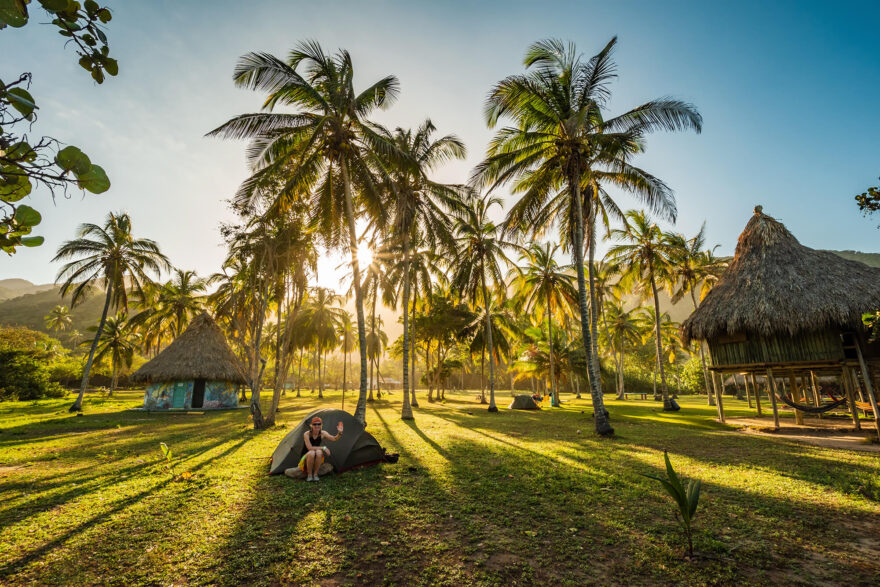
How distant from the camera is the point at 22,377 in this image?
2492 cm

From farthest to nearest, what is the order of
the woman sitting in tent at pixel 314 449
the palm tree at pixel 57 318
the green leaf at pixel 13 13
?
the palm tree at pixel 57 318
the woman sitting in tent at pixel 314 449
the green leaf at pixel 13 13

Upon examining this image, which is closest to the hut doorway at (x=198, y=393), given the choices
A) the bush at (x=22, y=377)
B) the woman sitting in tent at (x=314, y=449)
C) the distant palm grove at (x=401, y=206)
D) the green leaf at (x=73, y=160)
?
the distant palm grove at (x=401, y=206)

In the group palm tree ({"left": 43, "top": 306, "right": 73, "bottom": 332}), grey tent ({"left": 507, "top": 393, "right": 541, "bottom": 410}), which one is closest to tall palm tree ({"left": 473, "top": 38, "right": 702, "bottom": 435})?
grey tent ({"left": 507, "top": 393, "right": 541, "bottom": 410})

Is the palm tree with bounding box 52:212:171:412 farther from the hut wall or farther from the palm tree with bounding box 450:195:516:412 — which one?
the hut wall

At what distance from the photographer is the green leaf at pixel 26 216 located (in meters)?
1.21

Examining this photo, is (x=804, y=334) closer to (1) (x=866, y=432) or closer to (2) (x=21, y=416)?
(1) (x=866, y=432)

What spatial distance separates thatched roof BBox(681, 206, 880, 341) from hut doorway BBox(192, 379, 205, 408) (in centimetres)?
2677

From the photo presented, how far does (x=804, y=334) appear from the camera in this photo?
39.5ft

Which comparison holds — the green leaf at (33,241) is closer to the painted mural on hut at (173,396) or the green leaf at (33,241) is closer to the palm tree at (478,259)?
the palm tree at (478,259)

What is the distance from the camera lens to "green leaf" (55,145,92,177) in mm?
1043

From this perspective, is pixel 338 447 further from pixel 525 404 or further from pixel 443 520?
pixel 525 404

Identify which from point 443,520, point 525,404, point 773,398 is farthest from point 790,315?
point 443,520

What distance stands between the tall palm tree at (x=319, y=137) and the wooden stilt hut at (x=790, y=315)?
13073 millimetres

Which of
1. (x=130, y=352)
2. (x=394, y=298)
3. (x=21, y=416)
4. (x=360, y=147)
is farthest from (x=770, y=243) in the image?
(x=130, y=352)
